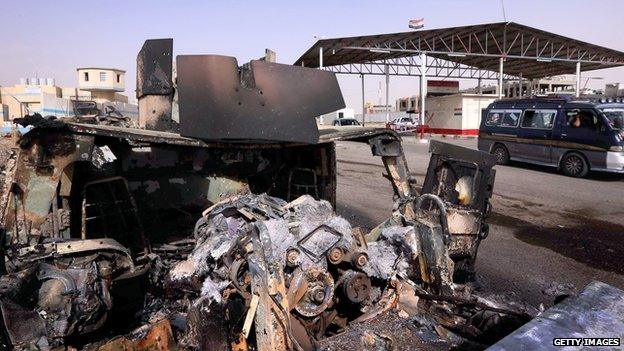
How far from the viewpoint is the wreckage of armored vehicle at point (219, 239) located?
301 centimetres

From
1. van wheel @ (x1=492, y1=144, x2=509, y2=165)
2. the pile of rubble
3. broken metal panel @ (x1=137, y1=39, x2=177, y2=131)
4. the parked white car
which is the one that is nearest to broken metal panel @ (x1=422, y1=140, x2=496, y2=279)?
the pile of rubble

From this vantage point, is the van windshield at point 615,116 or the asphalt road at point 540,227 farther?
the van windshield at point 615,116

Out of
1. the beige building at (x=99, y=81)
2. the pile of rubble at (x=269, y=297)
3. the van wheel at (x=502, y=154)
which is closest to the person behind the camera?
the pile of rubble at (x=269, y=297)

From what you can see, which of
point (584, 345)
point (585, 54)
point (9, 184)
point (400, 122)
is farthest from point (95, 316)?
point (400, 122)

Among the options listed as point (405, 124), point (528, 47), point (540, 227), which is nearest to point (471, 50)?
point (528, 47)

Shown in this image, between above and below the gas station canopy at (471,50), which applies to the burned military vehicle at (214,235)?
below

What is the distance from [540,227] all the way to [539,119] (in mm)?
7595

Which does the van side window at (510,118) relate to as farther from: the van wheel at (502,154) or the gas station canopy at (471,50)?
the gas station canopy at (471,50)

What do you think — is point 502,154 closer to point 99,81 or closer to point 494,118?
point 494,118

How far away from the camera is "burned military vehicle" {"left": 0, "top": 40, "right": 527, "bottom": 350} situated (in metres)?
3.00

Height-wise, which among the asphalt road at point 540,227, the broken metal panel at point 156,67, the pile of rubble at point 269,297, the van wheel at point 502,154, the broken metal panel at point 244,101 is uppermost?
the broken metal panel at point 156,67

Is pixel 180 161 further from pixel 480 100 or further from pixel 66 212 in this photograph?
pixel 480 100

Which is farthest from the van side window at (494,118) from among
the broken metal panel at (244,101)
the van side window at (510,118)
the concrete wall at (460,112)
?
the broken metal panel at (244,101)

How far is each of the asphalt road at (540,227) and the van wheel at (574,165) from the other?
36 centimetres
